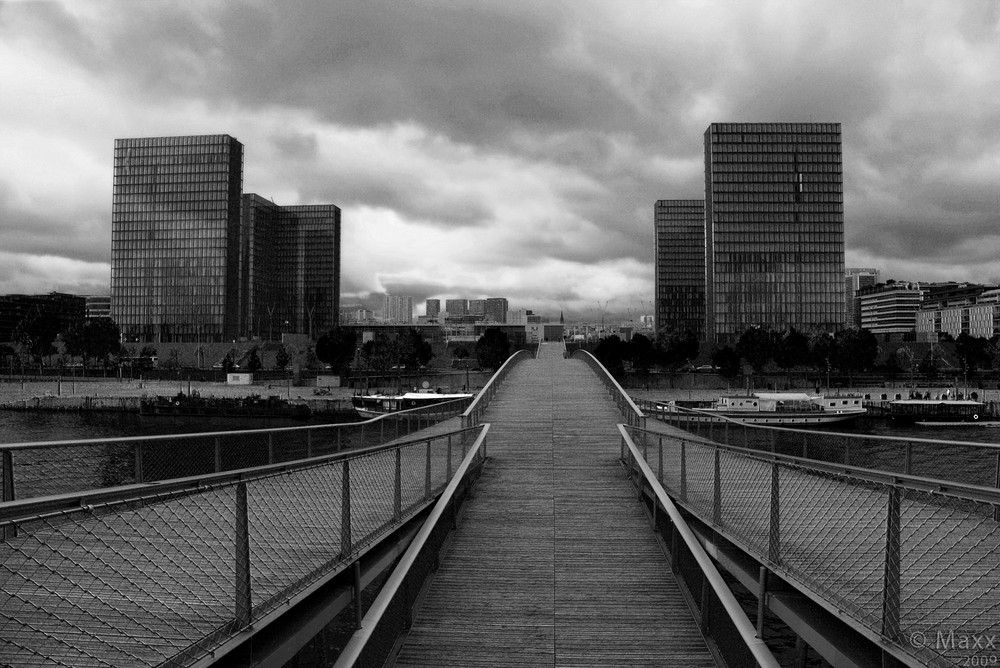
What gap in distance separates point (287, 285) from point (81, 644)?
17470 cm

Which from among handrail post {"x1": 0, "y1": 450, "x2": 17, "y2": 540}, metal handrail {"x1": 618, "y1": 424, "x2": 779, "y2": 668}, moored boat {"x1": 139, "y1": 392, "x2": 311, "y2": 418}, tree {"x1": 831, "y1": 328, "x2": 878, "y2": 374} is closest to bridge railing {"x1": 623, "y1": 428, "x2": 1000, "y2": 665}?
metal handrail {"x1": 618, "y1": 424, "x2": 779, "y2": 668}

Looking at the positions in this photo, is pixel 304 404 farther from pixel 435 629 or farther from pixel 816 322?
pixel 816 322

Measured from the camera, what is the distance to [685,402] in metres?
67.1

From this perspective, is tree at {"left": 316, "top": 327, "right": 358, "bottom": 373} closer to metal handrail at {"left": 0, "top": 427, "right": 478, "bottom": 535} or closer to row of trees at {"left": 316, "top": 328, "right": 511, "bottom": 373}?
row of trees at {"left": 316, "top": 328, "right": 511, "bottom": 373}

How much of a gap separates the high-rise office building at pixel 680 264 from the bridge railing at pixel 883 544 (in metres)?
154

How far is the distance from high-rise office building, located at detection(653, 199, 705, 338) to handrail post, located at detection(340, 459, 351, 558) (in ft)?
508

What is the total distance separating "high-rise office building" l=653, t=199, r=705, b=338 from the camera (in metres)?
163

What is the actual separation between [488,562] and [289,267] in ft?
567

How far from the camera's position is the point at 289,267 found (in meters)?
172

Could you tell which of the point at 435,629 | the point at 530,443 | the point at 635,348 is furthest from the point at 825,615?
the point at 635,348

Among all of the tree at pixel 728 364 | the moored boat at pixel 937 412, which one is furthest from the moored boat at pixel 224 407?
the moored boat at pixel 937 412

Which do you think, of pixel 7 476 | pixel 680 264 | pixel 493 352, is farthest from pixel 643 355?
pixel 680 264

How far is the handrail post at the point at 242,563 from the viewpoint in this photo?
463 centimetres

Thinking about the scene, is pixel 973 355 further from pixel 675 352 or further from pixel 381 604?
pixel 381 604
